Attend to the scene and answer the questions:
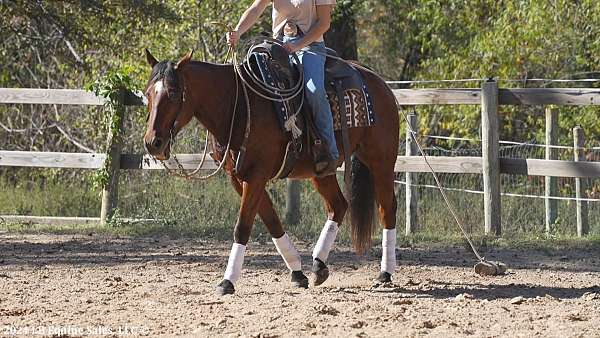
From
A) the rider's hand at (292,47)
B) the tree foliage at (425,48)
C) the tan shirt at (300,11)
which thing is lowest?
the rider's hand at (292,47)

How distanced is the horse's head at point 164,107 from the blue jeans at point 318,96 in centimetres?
117

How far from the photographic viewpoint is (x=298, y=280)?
8516 mm

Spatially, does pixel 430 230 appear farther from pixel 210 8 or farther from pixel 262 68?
pixel 210 8

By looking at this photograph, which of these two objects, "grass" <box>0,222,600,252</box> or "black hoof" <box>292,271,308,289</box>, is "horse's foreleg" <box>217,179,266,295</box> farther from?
"grass" <box>0,222,600,252</box>

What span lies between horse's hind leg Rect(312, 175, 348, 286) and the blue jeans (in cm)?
59

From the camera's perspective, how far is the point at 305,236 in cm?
1215

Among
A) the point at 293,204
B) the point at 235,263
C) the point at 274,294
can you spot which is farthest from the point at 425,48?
the point at 235,263

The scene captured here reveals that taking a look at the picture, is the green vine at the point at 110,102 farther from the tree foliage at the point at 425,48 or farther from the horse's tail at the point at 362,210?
the horse's tail at the point at 362,210

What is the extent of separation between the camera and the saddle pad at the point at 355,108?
873cm

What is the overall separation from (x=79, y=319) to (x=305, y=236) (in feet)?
17.4

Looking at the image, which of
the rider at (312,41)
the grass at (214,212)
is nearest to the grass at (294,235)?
the grass at (214,212)

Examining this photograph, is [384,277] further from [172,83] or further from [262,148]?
[172,83]

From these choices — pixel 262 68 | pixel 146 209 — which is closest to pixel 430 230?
pixel 146 209

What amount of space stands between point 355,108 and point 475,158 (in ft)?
13.5
